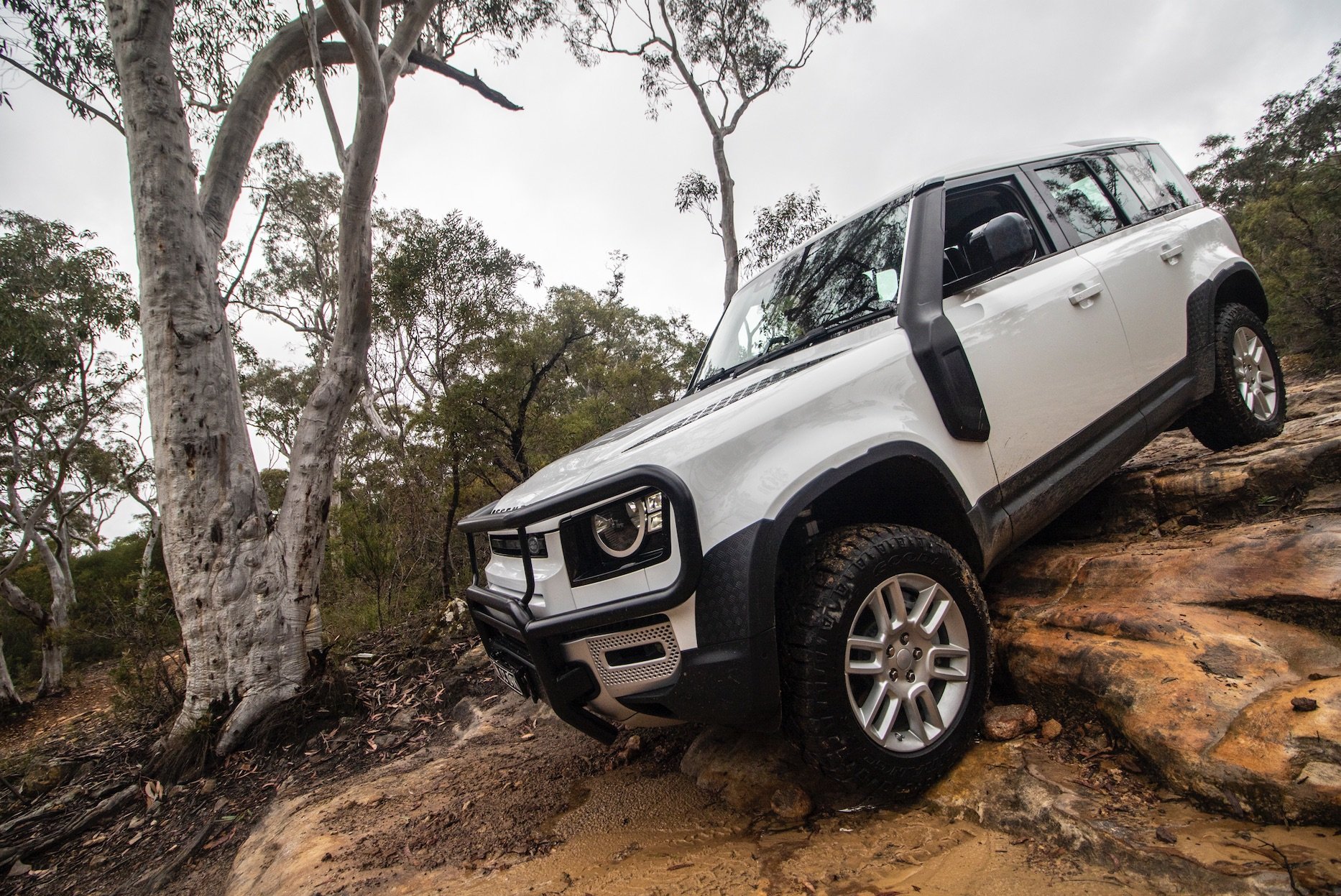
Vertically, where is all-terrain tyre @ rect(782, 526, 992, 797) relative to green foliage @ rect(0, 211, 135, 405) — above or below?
below

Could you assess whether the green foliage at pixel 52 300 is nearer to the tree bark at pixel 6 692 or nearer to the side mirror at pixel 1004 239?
the tree bark at pixel 6 692

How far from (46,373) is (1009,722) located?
16.9 meters

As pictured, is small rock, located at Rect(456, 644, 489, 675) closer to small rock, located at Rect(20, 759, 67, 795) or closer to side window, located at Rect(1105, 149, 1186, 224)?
small rock, located at Rect(20, 759, 67, 795)

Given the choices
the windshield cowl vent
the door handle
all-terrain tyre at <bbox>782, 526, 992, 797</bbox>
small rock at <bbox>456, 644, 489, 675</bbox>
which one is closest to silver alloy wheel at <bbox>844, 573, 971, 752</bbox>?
all-terrain tyre at <bbox>782, 526, 992, 797</bbox>

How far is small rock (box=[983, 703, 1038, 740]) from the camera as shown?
189cm

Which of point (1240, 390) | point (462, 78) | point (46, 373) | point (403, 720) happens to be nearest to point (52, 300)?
point (46, 373)

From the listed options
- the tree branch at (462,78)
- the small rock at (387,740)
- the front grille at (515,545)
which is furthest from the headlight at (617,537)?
the tree branch at (462,78)

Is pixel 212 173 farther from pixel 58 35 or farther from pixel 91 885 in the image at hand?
pixel 91 885

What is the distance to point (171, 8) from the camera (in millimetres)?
4398

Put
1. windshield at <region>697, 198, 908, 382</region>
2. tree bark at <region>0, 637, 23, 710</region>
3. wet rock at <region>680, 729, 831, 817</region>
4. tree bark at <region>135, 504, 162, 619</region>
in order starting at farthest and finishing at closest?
tree bark at <region>0, 637, 23, 710</region> < tree bark at <region>135, 504, 162, 619</region> < windshield at <region>697, 198, 908, 382</region> < wet rock at <region>680, 729, 831, 817</region>

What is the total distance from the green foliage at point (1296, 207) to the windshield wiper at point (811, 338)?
710 centimetres

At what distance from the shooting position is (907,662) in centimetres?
177

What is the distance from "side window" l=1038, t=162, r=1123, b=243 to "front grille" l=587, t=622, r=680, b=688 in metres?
2.65

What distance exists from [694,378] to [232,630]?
329 cm
